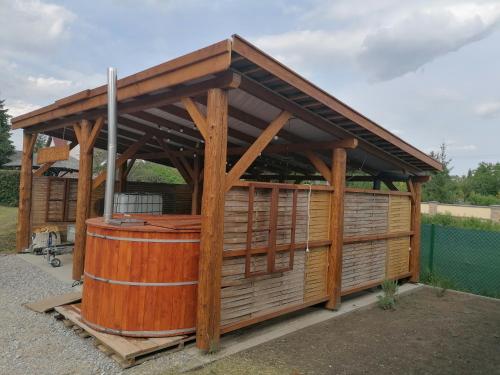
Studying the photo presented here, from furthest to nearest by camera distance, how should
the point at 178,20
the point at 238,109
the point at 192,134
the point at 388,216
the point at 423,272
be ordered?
the point at 423,272, the point at 192,134, the point at 388,216, the point at 178,20, the point at 238,109

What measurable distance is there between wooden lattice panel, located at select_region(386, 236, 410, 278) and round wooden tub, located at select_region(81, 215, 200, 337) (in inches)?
194

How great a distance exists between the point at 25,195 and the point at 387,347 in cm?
839

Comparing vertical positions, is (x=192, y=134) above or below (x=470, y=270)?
above

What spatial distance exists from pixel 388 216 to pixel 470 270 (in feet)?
8.32

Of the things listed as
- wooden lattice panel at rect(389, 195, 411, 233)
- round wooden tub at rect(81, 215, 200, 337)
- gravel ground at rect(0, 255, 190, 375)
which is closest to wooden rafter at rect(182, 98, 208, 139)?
round wooden tub at rect(81, 215, 200, 337)

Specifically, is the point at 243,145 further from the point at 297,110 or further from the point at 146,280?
the point at 146,280

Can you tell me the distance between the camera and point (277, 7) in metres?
6.73

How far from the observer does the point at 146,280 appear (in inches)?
162

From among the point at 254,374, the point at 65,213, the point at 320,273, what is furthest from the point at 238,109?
the point at 65,213

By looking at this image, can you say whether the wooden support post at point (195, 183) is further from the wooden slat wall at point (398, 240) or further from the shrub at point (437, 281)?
the shrub at point (437, 281)

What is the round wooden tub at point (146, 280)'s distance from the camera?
4125 mm

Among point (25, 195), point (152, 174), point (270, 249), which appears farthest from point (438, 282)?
point (152, 174)

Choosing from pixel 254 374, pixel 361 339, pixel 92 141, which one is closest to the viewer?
pixel 254 374

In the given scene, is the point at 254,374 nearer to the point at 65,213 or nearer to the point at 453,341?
the point at 453,341
